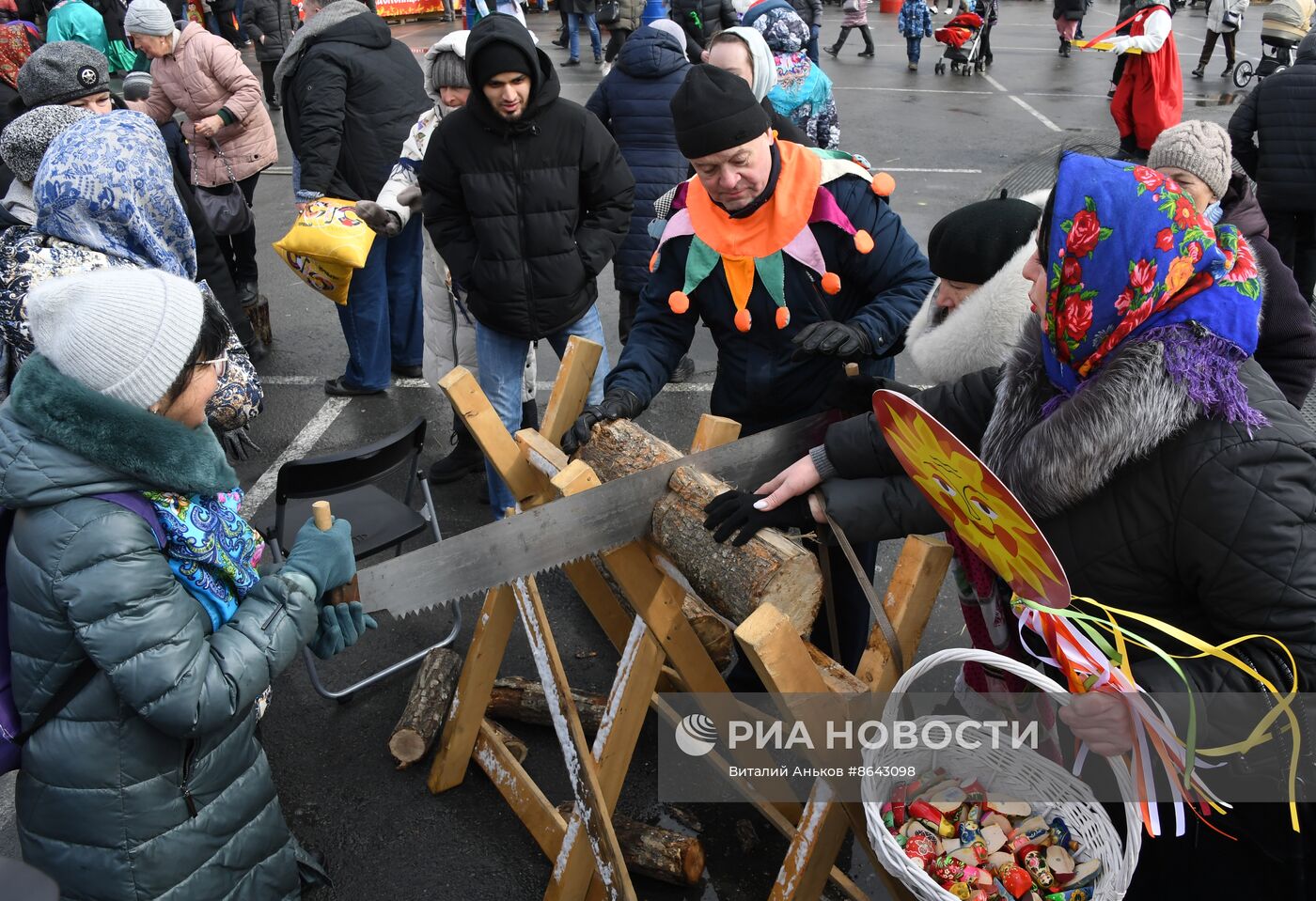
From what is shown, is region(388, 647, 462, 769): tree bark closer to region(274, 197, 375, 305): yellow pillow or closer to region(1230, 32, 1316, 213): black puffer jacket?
region(274, 197, 375, 305): yellow pillow

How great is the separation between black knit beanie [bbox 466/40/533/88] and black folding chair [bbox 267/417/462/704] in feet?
4.61

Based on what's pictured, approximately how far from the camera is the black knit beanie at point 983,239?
2775 millimetres

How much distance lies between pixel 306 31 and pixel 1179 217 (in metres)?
4.86

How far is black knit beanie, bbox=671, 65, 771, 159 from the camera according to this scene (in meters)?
2.84

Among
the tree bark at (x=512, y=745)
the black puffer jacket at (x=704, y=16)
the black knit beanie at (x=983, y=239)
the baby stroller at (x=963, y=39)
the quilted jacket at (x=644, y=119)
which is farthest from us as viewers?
the baby stroller at (x=963, y=39)

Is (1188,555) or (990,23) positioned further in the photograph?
(990,23)

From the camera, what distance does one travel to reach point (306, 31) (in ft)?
17.4

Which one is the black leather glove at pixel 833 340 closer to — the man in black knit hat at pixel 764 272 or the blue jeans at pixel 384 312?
the man in black knit hat at pixel 764 272

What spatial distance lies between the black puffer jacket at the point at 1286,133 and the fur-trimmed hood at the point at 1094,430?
4.72 m

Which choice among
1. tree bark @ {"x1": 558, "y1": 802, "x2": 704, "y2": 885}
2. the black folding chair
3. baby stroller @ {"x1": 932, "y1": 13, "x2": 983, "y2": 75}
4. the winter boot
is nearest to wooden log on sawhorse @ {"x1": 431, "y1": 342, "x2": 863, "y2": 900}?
tree bark @ {"x1": 558, "y1": 802, "x2": 704, "y2": 885}

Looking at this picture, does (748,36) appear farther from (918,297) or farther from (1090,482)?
(1090,482)

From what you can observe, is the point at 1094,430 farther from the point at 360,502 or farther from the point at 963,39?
the point at 963,39

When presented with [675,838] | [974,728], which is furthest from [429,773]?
[974,728]

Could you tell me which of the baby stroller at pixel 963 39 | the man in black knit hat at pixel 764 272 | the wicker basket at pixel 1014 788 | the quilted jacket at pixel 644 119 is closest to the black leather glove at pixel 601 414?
the man in black knit hat at pixel 764 272
